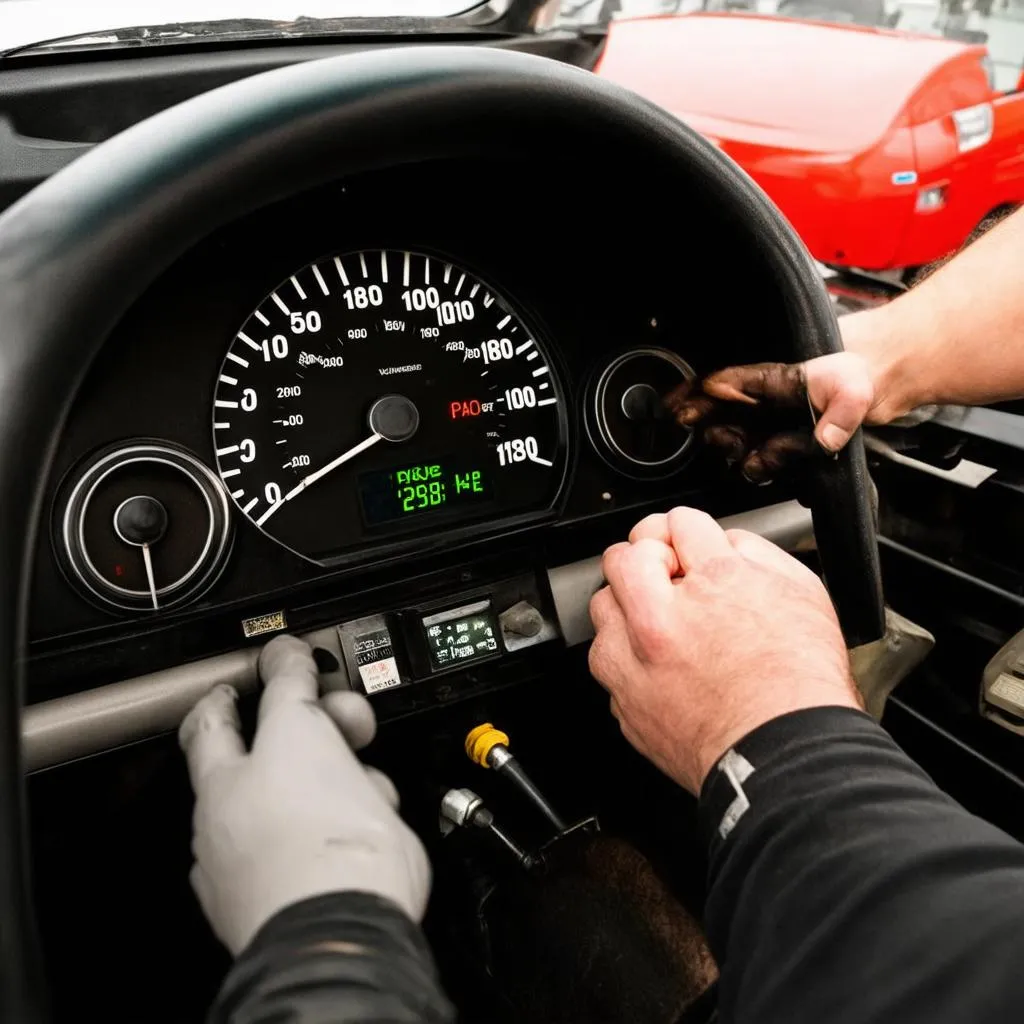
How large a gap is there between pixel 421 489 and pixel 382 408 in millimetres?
127

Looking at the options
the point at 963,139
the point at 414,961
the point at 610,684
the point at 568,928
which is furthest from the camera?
the point at 963,139

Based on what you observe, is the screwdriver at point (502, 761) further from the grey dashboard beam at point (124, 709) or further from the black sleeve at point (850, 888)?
the black sleeve at point (850, 888)

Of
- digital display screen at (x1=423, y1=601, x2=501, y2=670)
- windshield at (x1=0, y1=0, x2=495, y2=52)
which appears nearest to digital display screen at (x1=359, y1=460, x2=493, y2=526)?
digital display screen at (x1=423, y1=601, x2=501, y2=670)

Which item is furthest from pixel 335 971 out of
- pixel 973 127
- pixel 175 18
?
pixel 973 127

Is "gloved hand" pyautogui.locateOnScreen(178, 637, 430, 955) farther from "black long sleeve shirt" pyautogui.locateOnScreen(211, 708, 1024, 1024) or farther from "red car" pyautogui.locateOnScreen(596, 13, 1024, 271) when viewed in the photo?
"red car" pyautogui.locateOnScreen(596, 13, 1024, 271)

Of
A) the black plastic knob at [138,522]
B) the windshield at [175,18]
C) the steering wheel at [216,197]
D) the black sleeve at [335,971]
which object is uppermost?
the windshield at [175,18]

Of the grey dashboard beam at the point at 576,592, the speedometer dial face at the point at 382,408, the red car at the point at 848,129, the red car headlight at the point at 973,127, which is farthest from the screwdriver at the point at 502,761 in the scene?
the red car headlight at the point at 973,127

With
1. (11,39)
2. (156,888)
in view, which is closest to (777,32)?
(11,39)

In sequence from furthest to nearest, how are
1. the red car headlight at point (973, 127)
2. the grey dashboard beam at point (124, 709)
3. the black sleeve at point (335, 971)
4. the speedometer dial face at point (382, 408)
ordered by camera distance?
the red car headlight at point (973, 127) → the speedometer dial face at point (382, 408) → the grey dashboard beam at point (124, 709) → the black sleeve at point (335, 971)

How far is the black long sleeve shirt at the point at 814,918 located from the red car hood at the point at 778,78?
3.01 m

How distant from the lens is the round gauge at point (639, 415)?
1.40m

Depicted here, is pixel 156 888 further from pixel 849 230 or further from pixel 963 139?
pixel 963 139

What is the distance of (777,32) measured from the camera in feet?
11.5

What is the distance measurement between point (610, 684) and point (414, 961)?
0.45m
